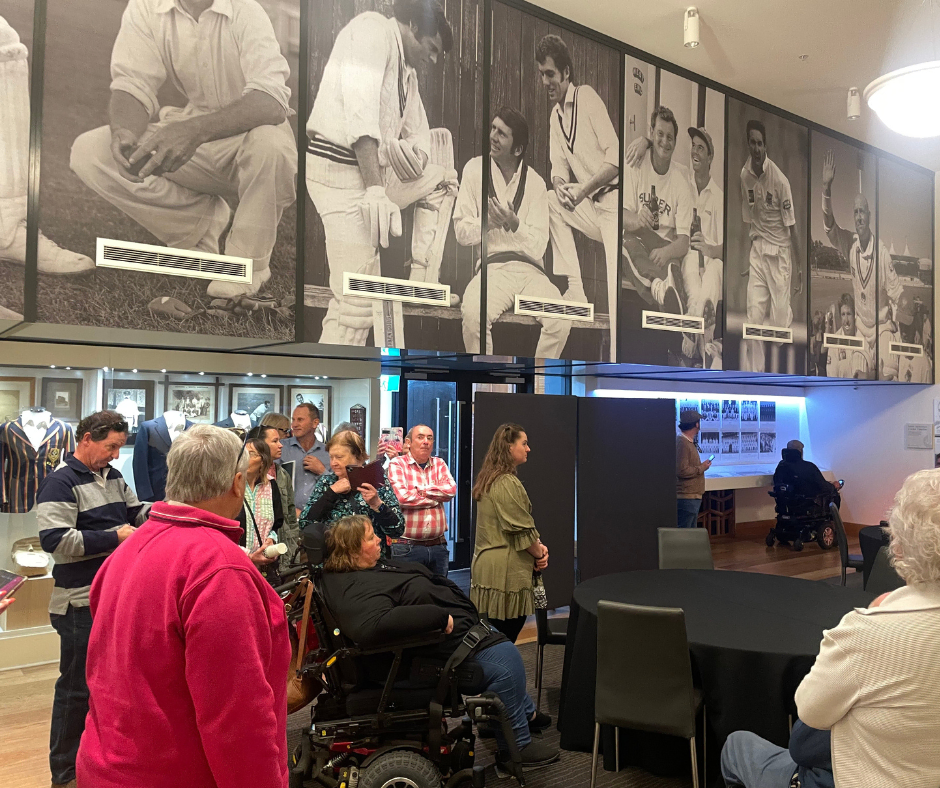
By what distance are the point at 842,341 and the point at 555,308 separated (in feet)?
14.8

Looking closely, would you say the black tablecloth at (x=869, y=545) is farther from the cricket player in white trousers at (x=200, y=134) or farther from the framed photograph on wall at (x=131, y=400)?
the framed photograph on wall at (x=131, y=400)

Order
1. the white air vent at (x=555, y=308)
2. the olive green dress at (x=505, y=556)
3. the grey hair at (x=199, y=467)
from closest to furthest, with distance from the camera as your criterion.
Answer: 1. the grey hair at (x=199, y=467)
2. the olive green dress at (x=505, y=556)
3. the white air vent at (x=555, y=308)

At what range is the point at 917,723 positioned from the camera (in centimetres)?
174

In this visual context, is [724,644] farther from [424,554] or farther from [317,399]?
[317,399]

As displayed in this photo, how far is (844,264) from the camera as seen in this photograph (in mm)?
8398

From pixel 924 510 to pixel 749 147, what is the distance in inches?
258

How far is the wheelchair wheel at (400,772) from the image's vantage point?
2824 millimetres

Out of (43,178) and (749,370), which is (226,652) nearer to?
(43,178)

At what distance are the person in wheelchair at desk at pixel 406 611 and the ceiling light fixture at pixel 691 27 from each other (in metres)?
4.90

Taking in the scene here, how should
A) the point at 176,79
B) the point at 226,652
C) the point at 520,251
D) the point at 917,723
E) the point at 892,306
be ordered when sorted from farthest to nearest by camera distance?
the point at 892,306 → the point at 520,251 → the point at 176,79 → the point at 917,723 → the point at 226,652

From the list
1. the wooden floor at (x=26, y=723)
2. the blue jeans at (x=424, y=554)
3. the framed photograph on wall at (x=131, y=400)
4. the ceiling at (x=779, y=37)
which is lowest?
the wooden floor at (x=26, y=723)

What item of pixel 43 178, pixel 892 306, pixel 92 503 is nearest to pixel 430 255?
pixel 43 178

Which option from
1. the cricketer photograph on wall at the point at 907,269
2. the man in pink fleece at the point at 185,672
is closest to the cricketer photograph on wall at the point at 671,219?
the cricketer photograph on wall at the point at 907,269

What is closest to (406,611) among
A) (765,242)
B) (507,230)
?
(507,230)
